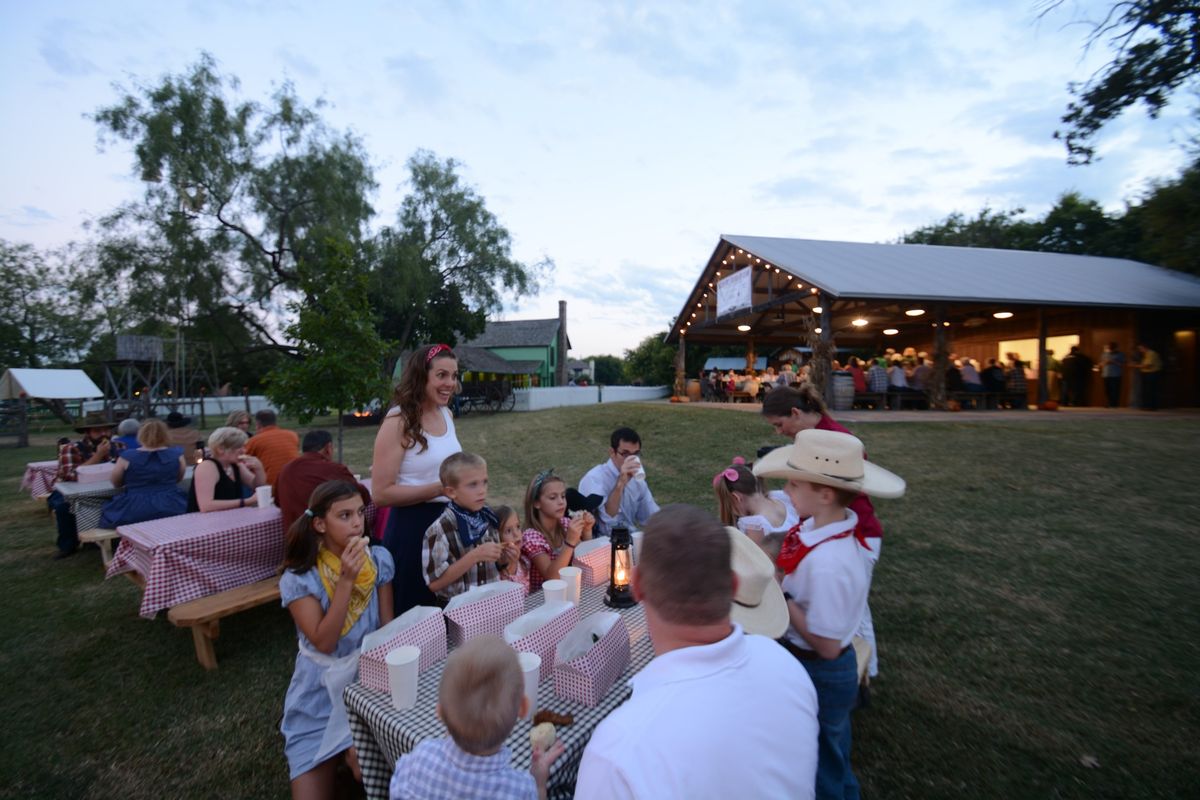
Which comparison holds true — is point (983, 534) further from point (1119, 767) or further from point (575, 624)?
point (575, 624)

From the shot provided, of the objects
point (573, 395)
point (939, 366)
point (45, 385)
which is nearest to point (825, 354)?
point (939, 366)

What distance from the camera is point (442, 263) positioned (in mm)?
24219

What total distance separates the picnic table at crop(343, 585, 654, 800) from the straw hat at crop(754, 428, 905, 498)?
→ 0.91 metres

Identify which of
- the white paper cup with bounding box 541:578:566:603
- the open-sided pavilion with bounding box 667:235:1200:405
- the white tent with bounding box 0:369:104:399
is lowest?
the white paper cup with bounding box 541:578:566:603

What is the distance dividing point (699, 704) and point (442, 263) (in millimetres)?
25382

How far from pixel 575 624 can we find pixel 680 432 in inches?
411

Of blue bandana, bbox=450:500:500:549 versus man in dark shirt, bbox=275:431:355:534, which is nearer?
blue bandana, bbox=450:500:500:549

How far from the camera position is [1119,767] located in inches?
103

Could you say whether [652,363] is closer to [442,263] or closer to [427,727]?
[442,263]

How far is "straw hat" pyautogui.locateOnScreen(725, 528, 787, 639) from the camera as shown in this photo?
1634mm

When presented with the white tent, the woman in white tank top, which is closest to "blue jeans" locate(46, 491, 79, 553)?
the woman in white tank top

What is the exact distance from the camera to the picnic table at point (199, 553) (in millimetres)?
3621

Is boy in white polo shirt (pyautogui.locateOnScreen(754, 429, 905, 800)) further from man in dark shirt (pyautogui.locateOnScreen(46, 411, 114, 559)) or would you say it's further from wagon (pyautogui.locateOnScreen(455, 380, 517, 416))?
wagon (pyautogui.locateOnScreen(455, 380, 517, 416))

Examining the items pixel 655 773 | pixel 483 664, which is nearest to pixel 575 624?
pixel 483 664
